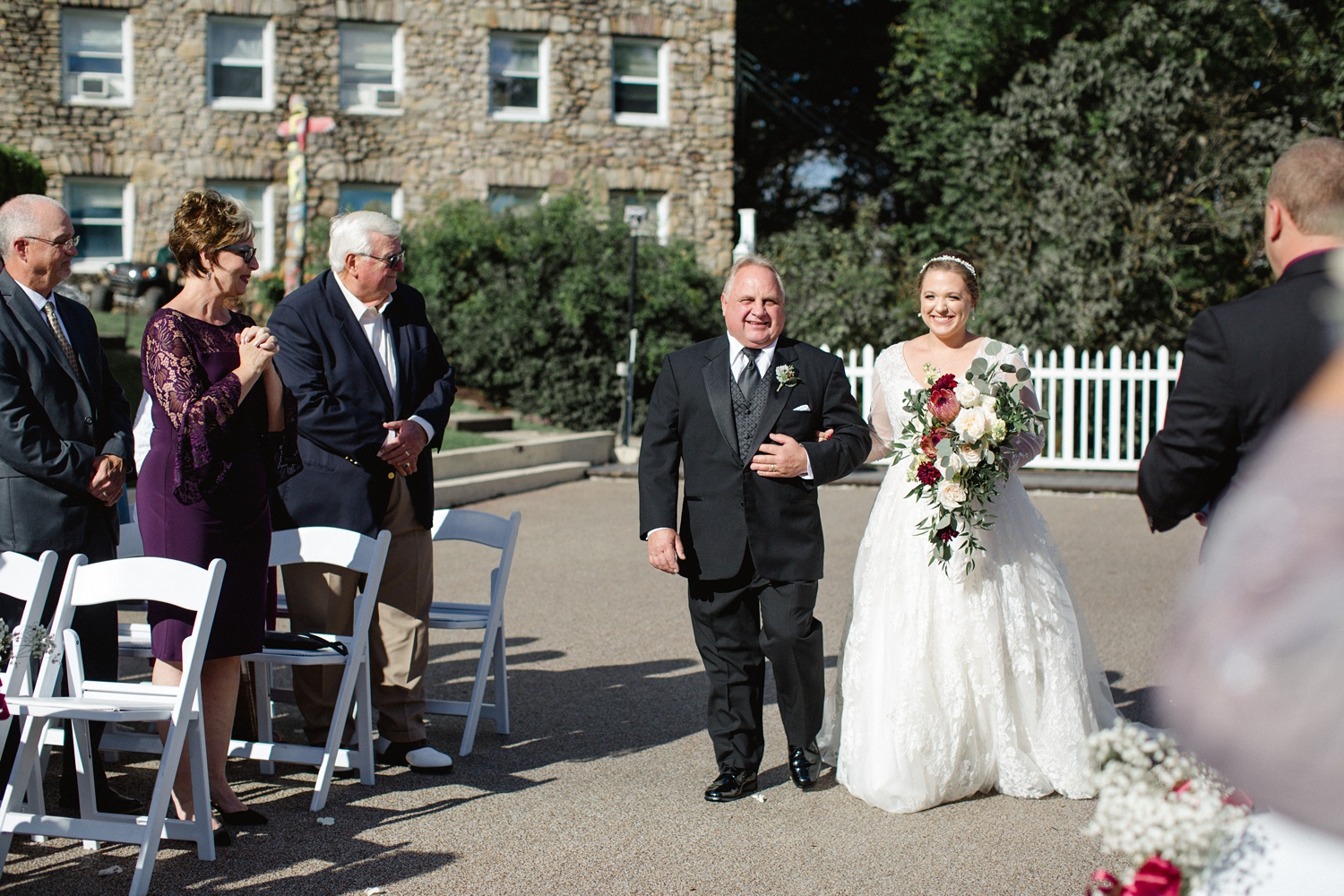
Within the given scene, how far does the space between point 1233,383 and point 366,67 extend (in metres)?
21.6

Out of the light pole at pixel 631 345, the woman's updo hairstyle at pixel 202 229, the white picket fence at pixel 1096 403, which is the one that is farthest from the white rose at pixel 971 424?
the light pole at pixel 631 345

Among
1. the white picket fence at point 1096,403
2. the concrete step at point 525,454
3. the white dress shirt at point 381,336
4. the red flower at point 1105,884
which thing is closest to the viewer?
the red flower at point 1105,884

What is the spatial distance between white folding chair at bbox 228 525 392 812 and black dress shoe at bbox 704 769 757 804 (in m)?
1.35

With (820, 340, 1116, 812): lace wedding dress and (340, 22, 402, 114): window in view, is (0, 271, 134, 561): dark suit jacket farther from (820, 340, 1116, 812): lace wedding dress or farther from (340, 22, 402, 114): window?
(340, 22, 402, 114): window

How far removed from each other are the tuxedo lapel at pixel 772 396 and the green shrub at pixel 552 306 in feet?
47.6

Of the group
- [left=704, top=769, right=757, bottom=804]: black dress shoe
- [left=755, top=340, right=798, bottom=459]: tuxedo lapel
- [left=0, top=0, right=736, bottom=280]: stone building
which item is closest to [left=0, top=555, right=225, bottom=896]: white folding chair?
[left=704, top=769, right=757, bottom=804]: black dress shoe

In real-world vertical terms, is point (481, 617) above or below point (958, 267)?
below

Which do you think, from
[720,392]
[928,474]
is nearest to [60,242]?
[720,392]

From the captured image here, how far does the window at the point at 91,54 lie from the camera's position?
2147cm

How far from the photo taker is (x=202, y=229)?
4.27m

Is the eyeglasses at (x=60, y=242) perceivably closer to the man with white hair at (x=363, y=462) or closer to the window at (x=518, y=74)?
the man with white hair at (x=363, y=462)

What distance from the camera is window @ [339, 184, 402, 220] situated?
22359mm

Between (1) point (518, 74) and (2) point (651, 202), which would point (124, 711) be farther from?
(1) point (518, 74)

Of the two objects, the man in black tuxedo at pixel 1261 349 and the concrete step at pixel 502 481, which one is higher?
the man in black tuxedo at pixel 1261 349
